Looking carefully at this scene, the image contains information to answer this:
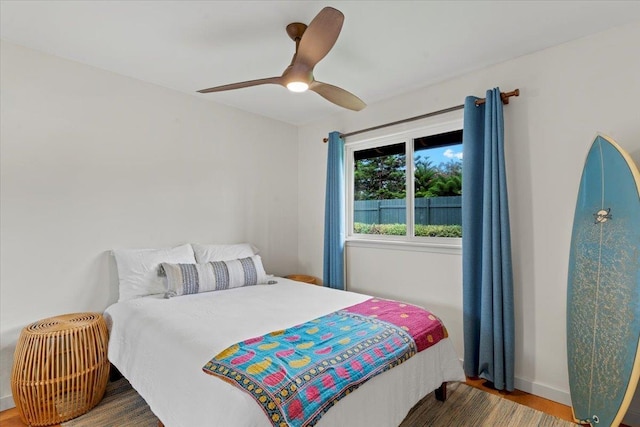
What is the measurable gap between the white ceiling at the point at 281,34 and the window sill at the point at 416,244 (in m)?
1.41

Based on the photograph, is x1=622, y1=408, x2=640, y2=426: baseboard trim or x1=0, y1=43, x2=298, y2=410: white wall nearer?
x1=622, y1=408, x2=640, y2=426: baseboard trim

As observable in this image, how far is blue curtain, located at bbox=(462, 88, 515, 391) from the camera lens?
2326mm

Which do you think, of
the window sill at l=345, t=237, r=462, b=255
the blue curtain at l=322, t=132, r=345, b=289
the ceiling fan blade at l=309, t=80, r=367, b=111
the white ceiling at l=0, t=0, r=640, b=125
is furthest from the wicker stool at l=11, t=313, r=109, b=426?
the window sill at l=345, t=237, r=462, b=255

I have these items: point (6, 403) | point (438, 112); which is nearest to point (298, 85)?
point (438, 112)

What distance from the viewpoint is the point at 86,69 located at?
2514 millimetres

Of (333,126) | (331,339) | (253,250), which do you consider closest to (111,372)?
(253,250)

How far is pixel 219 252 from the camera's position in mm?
3068

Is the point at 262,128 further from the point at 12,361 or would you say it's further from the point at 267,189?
the point at 12,361

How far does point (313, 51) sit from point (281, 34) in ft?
1.42

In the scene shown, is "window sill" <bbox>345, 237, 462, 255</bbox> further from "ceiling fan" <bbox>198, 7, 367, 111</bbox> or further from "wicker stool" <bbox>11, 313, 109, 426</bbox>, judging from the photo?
"wicker stool" <bbox>11, 313, 109, 426</bbox>

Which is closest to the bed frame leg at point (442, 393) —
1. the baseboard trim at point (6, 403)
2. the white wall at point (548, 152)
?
the white wall at point (548, 152)

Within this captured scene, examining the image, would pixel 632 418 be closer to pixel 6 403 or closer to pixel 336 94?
pixel 336 94

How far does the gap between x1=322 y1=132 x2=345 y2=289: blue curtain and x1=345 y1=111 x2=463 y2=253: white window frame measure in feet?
0.54

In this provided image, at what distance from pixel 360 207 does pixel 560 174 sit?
1.86 metres
